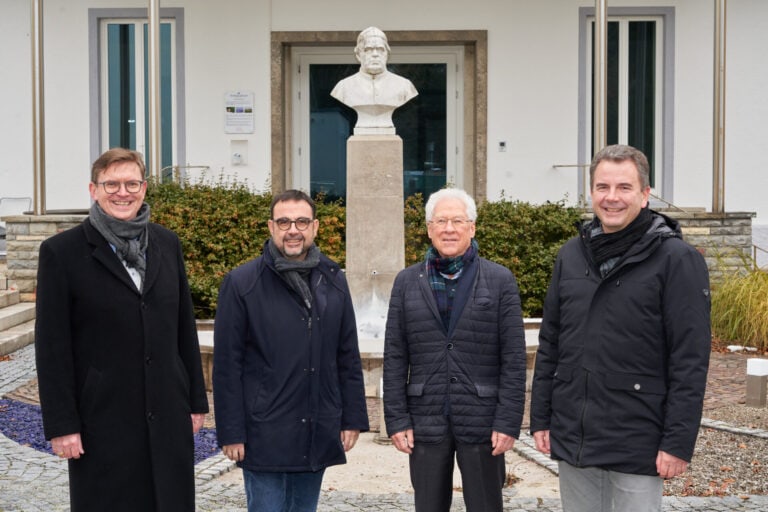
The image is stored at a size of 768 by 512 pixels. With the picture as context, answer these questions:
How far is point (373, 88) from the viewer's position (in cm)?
857

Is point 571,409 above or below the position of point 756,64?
below

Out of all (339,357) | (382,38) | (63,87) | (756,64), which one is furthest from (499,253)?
(339,357)

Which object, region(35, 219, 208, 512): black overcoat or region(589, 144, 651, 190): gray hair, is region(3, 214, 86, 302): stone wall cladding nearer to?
region(35, 219, 208, 512): black overcoat

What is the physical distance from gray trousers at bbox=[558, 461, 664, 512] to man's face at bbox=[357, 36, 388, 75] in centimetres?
539

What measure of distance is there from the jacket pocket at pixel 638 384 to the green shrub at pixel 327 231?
768 cm

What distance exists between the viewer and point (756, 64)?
14359mm

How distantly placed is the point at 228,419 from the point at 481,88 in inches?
437

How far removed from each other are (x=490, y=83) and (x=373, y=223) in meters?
6.25

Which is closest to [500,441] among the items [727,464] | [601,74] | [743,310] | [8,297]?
[727,464]

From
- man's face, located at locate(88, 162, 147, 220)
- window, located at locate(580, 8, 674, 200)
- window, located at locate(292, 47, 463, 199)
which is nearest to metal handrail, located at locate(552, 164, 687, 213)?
window, located at locate(580, 8, 674, 200)

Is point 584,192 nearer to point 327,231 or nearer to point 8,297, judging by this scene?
point 327,231

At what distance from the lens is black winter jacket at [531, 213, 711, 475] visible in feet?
11.5

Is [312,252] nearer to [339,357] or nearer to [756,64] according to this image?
[339,357]

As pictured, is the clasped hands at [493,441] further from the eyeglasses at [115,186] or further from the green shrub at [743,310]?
the green shrub at [743,310]
